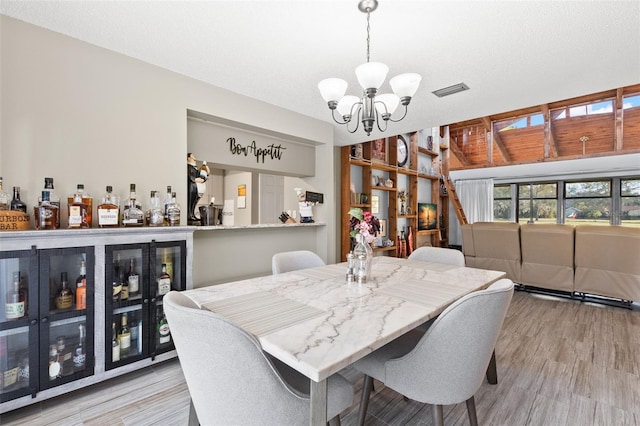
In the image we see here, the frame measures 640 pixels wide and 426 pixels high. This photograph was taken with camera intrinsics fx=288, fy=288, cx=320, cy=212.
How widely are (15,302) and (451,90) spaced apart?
137 inches

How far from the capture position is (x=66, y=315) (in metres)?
1.76

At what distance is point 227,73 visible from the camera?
2383 mm

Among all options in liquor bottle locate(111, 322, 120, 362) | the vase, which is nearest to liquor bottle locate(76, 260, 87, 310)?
liquor bottle locate(111, 322, 120, 362)

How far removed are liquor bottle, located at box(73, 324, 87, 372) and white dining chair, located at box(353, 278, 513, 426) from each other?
188cm

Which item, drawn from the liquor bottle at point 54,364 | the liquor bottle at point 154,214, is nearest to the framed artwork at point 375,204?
the liquor bottle at point 154,214

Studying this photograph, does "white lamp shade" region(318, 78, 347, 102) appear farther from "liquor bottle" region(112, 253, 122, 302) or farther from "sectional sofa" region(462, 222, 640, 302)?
"sectional sofa" region(462, 222, 640, 302)

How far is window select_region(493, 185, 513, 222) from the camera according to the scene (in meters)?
8.12

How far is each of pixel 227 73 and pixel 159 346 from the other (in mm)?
2199

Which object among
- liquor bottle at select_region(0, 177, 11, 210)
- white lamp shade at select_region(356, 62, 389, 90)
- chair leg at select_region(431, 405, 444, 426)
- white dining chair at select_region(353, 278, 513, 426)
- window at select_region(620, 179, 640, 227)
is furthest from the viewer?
window at select_region(620, 179, 640, 227)

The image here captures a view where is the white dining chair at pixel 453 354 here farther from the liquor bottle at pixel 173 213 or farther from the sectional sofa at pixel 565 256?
the sectional sofa at pixel 565 256

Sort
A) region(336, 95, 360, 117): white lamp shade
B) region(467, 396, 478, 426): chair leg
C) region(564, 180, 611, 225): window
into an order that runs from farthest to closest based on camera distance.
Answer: region(564, 180, 611, 225): window, region(336, 95, 360, 117): white lamp shade, region(467, 396, 478, 426): chair leg

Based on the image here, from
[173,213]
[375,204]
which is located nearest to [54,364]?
[173,213]

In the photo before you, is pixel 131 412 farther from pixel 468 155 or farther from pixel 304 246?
pixel 468 155

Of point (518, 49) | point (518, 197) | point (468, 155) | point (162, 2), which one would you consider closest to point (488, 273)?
point (518, 49)
